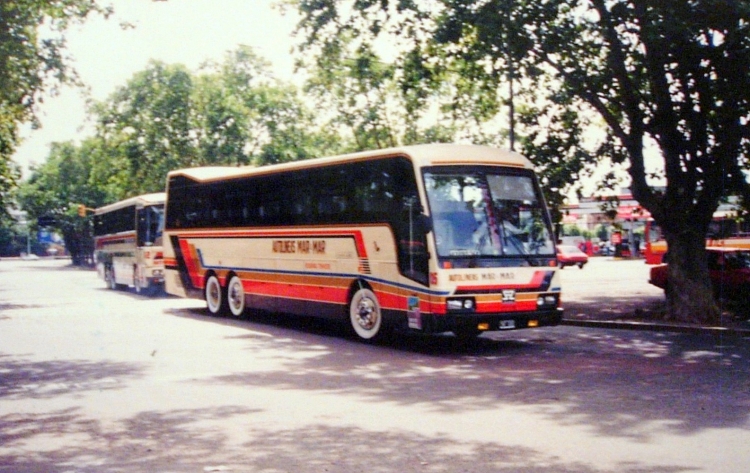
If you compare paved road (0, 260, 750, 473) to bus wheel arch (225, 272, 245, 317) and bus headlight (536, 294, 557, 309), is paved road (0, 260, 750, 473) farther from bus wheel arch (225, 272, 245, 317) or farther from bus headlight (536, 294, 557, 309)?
bus wheel arch (225, 272, 245, 317)

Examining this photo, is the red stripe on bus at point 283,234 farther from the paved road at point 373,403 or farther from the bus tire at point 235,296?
the paved road at point 373,403

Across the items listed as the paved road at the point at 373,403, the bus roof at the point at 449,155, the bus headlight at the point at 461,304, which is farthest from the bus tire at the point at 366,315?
the bus roof at the point at 449,155

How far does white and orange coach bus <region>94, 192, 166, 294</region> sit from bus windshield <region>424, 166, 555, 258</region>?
53.4 feet

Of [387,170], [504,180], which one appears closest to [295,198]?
[387,170]

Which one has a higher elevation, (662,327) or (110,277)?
(110,277)

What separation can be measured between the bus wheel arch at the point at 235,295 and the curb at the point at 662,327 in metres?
6.77

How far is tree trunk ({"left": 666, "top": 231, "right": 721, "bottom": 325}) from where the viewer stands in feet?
52.6

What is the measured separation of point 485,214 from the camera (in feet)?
40.7

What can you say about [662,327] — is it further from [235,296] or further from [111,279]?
[111,279]

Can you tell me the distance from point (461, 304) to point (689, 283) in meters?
6.38

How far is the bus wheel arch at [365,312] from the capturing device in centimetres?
1356

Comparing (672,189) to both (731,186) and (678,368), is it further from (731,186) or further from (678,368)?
(678,368)

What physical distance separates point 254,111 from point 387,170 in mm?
39862

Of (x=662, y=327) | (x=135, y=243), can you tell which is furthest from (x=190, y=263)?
(x=662, y=327)
